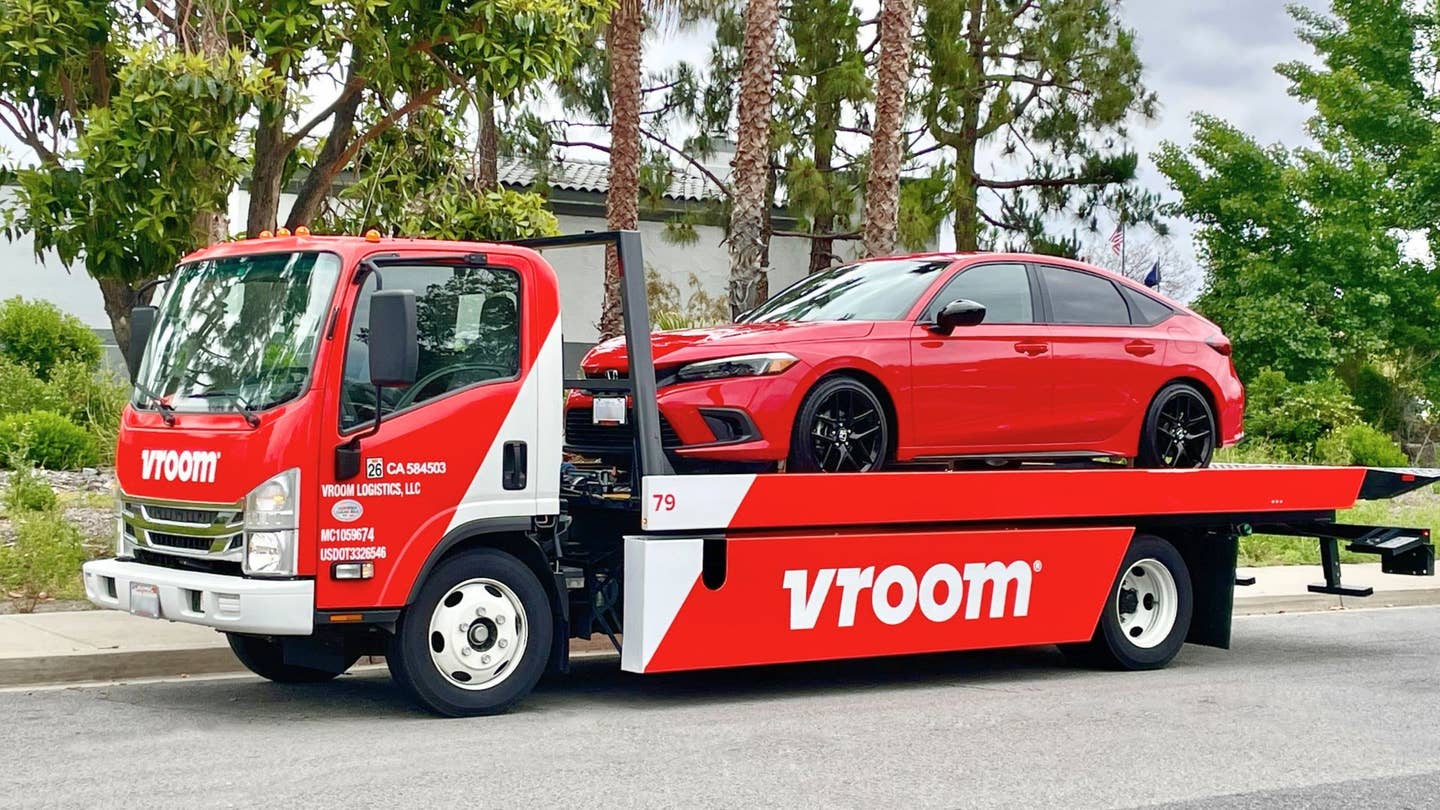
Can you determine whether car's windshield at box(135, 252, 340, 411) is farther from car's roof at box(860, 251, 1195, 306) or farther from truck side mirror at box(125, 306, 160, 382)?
car's roof at box(860, 251, 1195, 306)

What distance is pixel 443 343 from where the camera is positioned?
8016 millimetres

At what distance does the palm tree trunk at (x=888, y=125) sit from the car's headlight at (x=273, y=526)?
10901 millimetres

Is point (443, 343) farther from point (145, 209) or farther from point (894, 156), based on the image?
point (894, 156)

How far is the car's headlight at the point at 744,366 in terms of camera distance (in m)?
8.77

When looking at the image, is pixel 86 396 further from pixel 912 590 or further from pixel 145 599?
pixel 912 590

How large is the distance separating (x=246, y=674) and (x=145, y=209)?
3228mm

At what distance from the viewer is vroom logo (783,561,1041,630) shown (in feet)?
29.0

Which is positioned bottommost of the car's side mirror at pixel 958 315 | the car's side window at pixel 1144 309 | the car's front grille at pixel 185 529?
the car's front grille at pixel 185 529

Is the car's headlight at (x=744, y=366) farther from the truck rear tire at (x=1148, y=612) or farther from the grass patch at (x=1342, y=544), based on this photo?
the grass patch at (x=1342, y=544)

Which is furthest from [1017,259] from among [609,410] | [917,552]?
[609,410]

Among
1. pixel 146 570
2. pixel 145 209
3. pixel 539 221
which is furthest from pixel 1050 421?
pixel 145 209

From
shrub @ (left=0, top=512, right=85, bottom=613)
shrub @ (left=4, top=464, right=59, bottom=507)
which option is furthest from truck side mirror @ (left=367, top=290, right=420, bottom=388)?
shrub @ (left=4, top=464, right=59, bottom=507)

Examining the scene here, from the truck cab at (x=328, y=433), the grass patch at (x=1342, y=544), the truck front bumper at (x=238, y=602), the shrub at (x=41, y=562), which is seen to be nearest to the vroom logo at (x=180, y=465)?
the truck cab at (x=328, y=433)

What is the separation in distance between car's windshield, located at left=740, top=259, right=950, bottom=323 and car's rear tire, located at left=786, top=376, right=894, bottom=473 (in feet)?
1.95
